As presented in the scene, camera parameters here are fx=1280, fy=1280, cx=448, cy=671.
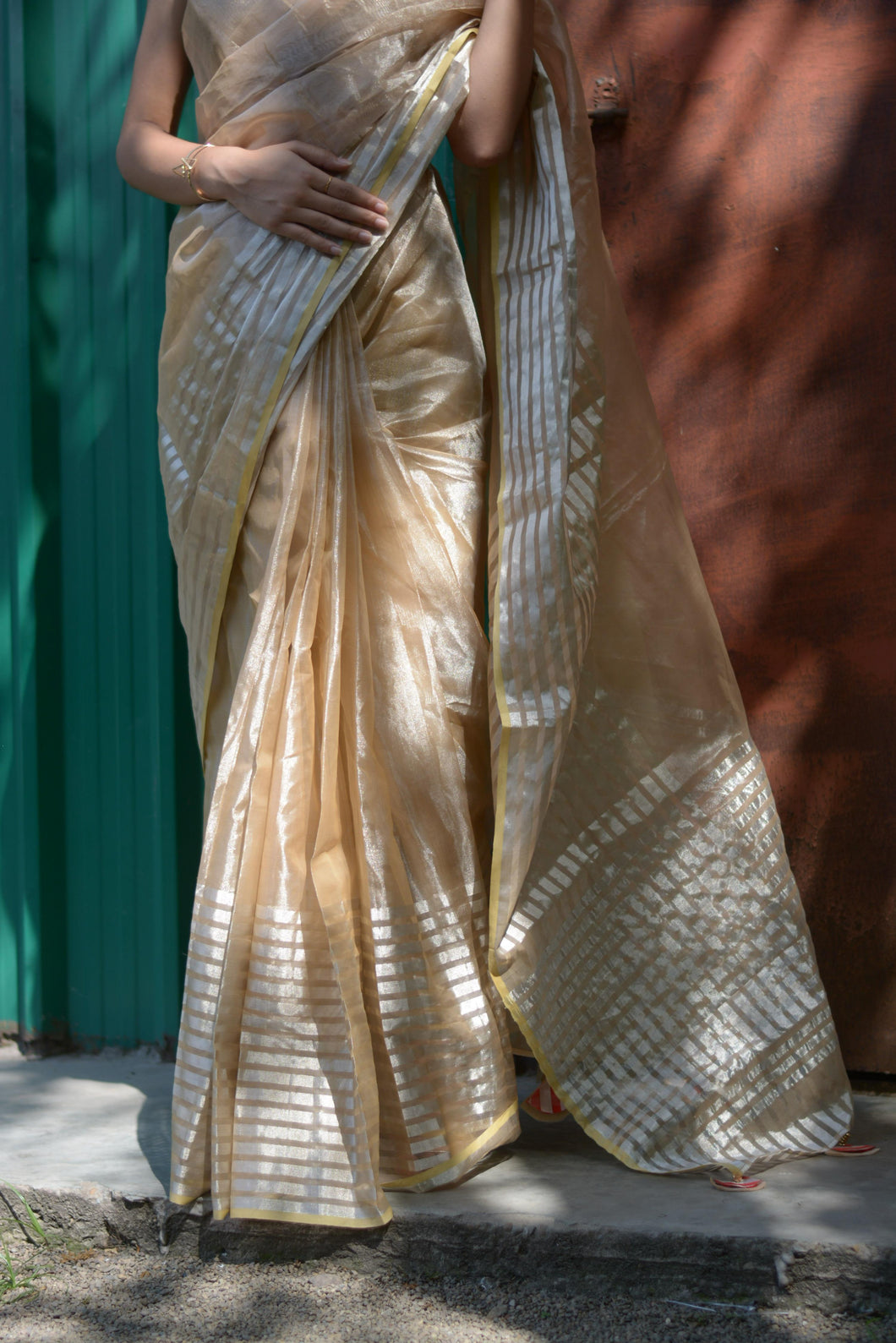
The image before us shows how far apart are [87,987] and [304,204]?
5.42ft

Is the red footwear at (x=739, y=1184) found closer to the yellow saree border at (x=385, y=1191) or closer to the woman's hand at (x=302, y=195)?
the yellow saree border at (x=385, y=1191)

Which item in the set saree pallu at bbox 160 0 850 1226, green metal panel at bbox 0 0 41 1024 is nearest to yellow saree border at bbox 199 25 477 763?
saree pallu at bbox 160 0 850 1226

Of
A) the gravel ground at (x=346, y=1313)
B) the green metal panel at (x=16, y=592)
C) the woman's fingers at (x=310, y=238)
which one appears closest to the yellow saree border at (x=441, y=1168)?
the gravel ground at (x=346, y=1313)

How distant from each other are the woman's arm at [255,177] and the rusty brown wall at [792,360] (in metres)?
0.74

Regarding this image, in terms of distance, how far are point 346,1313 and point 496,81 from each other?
1709 millimetres

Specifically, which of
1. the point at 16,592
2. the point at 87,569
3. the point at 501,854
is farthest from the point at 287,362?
the point at 16,592

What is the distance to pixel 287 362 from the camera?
1.82 meters

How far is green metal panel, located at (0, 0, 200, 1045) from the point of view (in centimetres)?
259

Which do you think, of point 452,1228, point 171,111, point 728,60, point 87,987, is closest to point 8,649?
point 87,987

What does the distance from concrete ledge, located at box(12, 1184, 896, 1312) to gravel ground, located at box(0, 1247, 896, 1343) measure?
0.02 metres

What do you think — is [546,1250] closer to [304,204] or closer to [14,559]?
[304,204]

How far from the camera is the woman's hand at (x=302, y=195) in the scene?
6.02ft

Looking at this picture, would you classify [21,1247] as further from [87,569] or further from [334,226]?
[334,226]

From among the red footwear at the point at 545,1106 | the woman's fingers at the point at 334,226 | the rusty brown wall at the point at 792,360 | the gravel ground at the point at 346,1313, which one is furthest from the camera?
the rusty brown wall at the point at 792,360
